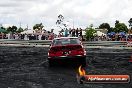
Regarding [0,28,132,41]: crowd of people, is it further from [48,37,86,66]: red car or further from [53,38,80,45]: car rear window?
[48,37,86,66]: red car

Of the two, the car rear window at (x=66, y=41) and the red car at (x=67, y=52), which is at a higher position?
the car rear window at (x=66, y=41)

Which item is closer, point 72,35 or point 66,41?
point 66,41

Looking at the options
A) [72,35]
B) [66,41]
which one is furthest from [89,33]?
[66,41]

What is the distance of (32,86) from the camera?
11.2 metres

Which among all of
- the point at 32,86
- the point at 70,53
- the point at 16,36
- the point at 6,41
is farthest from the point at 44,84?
the point at 16,36

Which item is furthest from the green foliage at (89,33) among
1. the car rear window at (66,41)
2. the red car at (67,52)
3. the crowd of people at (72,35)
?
the red car at (67,52)

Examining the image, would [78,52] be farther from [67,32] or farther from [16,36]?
[16,36]

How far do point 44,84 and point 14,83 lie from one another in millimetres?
1042

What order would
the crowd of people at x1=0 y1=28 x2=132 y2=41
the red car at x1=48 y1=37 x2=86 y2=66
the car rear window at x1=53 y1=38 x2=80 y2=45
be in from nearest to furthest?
the red car at x1=48 y1=37 x2=86 y2=66 < the car rear window at x1=53 y1=38 x2=80 y2=45 < the crowd of people at x1=0 y1=28 x2=132 y2=41

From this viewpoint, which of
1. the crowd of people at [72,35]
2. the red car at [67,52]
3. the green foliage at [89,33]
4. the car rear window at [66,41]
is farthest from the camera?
the green foliage at [89,33]

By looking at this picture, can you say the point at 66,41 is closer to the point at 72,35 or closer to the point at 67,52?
the point at 67,52

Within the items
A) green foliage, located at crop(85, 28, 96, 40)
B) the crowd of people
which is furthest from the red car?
green foliage, located at crop(85, 28, 96, 40)

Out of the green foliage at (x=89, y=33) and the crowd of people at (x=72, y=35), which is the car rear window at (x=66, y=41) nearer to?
the crowd of people at (x=72, y=35)

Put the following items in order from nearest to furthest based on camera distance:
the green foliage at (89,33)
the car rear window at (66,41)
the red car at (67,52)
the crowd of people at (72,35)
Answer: the red car at (67,52) → the car rear window at (66,41) → the crowd of people at (72,35) → the green foliage at (89,33)
